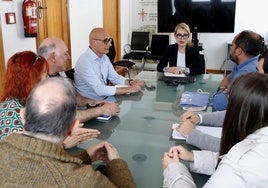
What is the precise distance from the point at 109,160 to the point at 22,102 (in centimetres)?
58

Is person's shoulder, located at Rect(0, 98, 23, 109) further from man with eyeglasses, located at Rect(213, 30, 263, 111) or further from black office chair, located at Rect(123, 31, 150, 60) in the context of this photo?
black office chair, located at Rect(123, 31, 150, 60)

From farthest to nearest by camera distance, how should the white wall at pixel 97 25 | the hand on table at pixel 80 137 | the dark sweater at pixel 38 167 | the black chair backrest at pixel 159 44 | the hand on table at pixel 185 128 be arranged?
1. the black chair backrest at pixel 159 44
2. the white wall at pixel 97 25
3. the hand on table at pixel 185 128
4. the hand on table at pixel 80 137
5. the dark sweater at pixel 38 167

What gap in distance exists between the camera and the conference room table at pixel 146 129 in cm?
119

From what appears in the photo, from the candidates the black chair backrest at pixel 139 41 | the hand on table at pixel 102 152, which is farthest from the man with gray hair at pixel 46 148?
the black chair backrest at pixel 139 41

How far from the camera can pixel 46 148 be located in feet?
2.66

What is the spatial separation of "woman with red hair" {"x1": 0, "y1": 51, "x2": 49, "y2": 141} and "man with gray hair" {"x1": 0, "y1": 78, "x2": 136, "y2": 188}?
56 cm

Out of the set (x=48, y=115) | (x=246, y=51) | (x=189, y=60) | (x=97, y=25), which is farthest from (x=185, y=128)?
(x=97, y=25)

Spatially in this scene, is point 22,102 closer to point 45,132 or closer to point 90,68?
point 45,132

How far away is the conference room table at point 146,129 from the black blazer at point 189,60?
25.6 inches

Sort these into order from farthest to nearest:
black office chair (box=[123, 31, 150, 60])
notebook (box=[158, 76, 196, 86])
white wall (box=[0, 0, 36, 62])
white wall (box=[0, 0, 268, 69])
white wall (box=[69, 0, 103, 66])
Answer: black office chair (box=[123, 31, 150, 60]) → white wall (box=[69, 0, 103, 66]) → white wall (box=[0, 0, 268, 69]) → white wall (box=[0, 0, 36, 62]) → notebook (box=[158, 76, 196, 86])

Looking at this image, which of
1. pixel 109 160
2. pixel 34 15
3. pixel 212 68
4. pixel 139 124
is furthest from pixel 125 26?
pixel 109 160

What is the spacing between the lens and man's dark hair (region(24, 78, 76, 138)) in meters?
0.85

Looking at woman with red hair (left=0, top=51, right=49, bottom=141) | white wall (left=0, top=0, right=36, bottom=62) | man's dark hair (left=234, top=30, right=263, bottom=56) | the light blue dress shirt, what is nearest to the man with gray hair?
woman with red hair (left=0, top=51, right=49, bottom=141)

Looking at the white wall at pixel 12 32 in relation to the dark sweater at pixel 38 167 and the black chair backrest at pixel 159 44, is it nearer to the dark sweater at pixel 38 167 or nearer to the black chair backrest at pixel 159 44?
the dark sweater at pixel 38 167
